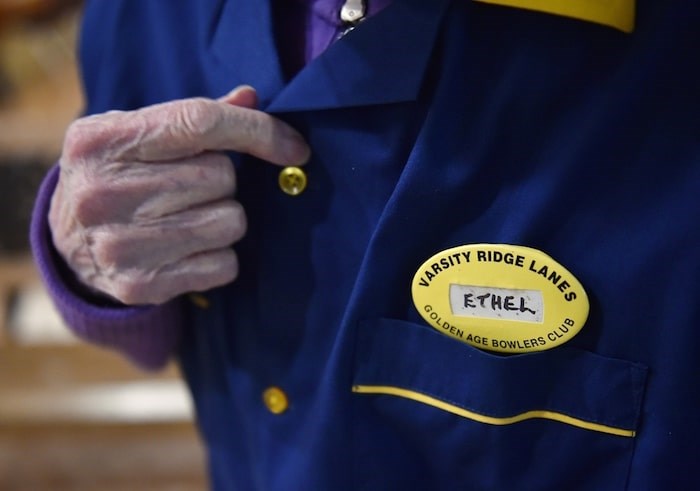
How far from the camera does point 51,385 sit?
1.48 m

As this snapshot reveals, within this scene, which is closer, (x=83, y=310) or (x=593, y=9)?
(x=593, y=9)

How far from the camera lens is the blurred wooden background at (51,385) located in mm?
1431

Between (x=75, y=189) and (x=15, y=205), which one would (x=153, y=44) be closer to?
(x=75, y=189)

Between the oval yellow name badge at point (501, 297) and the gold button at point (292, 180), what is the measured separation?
100 millimetres

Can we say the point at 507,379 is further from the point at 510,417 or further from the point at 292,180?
the point at 292,180

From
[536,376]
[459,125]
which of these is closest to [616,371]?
[536,376]

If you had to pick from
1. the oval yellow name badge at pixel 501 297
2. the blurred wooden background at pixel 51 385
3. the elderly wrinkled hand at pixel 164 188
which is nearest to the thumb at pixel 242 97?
the elderly wrinkled hand at pixel 164 188

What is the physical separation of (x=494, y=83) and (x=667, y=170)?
107 millimetres

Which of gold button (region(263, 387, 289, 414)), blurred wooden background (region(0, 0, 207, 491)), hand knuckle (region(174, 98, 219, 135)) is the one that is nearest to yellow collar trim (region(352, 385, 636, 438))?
gold button (region(263, 387, 289, 414))

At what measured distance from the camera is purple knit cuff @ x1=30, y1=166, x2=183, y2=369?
644mm

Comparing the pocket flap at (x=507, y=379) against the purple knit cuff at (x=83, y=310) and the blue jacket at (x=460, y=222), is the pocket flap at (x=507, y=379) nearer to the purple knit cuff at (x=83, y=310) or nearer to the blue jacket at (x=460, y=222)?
the blue jacket at (x=460, y=222)

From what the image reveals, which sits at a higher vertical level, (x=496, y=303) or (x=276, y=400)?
(x=496, y=303)

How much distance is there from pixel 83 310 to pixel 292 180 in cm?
21

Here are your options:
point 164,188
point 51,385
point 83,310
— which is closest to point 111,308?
point 83,310
